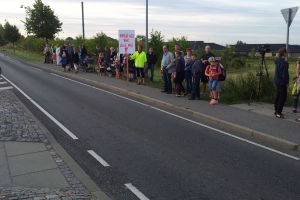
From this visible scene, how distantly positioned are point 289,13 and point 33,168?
8715 mm

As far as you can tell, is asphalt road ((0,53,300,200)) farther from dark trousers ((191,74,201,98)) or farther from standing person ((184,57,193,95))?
standing person ((184,57,193,95))

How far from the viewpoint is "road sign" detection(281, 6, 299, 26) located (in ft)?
36.9

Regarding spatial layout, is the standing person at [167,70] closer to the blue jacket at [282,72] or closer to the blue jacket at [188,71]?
the blue jacket at [188,71]

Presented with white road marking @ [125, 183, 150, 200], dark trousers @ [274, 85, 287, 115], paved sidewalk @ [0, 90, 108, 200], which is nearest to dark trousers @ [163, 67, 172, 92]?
dark trousers @ [274, 85, 287, 115]

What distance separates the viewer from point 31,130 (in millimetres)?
9023

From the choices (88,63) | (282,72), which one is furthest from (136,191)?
(88,63)

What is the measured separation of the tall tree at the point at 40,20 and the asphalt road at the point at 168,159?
34.3m

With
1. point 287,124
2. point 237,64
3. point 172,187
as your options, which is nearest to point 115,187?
point 172,187

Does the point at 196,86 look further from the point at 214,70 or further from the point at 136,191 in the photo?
the point at 136,191

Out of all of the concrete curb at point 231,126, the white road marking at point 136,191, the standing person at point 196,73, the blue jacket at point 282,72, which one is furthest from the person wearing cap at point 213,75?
the white road marking at point 136,191

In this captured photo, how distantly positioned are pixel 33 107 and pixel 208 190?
8.83 meters

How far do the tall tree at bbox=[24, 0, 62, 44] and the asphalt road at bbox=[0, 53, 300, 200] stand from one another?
34.3 m

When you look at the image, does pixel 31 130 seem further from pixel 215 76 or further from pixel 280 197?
pixel 215 76

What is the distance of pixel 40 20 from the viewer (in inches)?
1742
